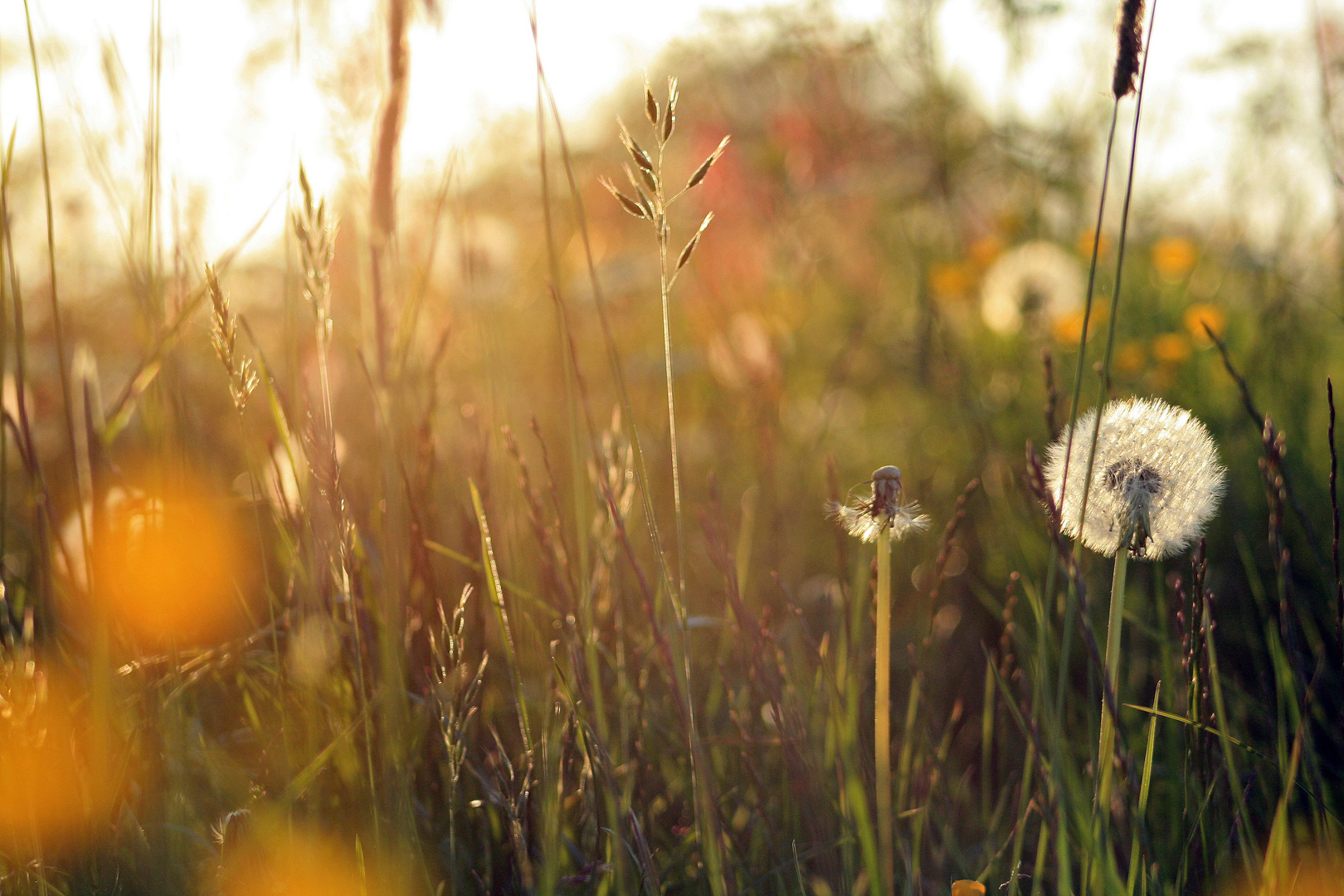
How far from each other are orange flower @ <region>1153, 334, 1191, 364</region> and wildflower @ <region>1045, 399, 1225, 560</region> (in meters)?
1.37

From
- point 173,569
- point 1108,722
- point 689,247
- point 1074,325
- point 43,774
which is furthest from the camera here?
point 1074,325

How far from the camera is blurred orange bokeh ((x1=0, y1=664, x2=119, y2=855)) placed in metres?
0.81

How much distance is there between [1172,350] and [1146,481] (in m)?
1.45

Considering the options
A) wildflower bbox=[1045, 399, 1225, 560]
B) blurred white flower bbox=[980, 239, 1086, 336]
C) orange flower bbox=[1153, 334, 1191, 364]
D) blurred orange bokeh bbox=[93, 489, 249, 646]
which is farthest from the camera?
blurred white flower bbox=[980, 239, 1086, 336]

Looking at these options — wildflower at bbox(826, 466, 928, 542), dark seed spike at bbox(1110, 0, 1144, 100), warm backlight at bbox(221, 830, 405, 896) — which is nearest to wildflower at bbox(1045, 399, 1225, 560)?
wildflower at bbox(826, 466, 928, 542)

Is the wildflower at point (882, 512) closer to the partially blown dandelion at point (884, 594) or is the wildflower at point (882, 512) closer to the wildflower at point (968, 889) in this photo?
the partially blown dandelion at point (884, 594)

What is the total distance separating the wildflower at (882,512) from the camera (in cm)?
67

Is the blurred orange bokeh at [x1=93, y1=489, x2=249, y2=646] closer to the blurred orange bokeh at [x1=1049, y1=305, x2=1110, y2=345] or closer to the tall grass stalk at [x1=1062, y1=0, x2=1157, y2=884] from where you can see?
the tall grass stalk at [x1=1062, y1=0, x2=1157, y2=884]

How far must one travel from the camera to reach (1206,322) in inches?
76.1

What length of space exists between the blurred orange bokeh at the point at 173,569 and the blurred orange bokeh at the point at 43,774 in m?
0.10

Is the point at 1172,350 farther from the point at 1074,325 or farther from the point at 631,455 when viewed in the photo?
the point at 631,455

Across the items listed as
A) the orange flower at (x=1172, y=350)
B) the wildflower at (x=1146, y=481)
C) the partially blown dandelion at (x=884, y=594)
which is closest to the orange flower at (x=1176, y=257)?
the orange flower at (x=1172, y=350)

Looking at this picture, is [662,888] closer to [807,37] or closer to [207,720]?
[207,720]

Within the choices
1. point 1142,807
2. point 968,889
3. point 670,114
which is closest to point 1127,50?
point 670,114
